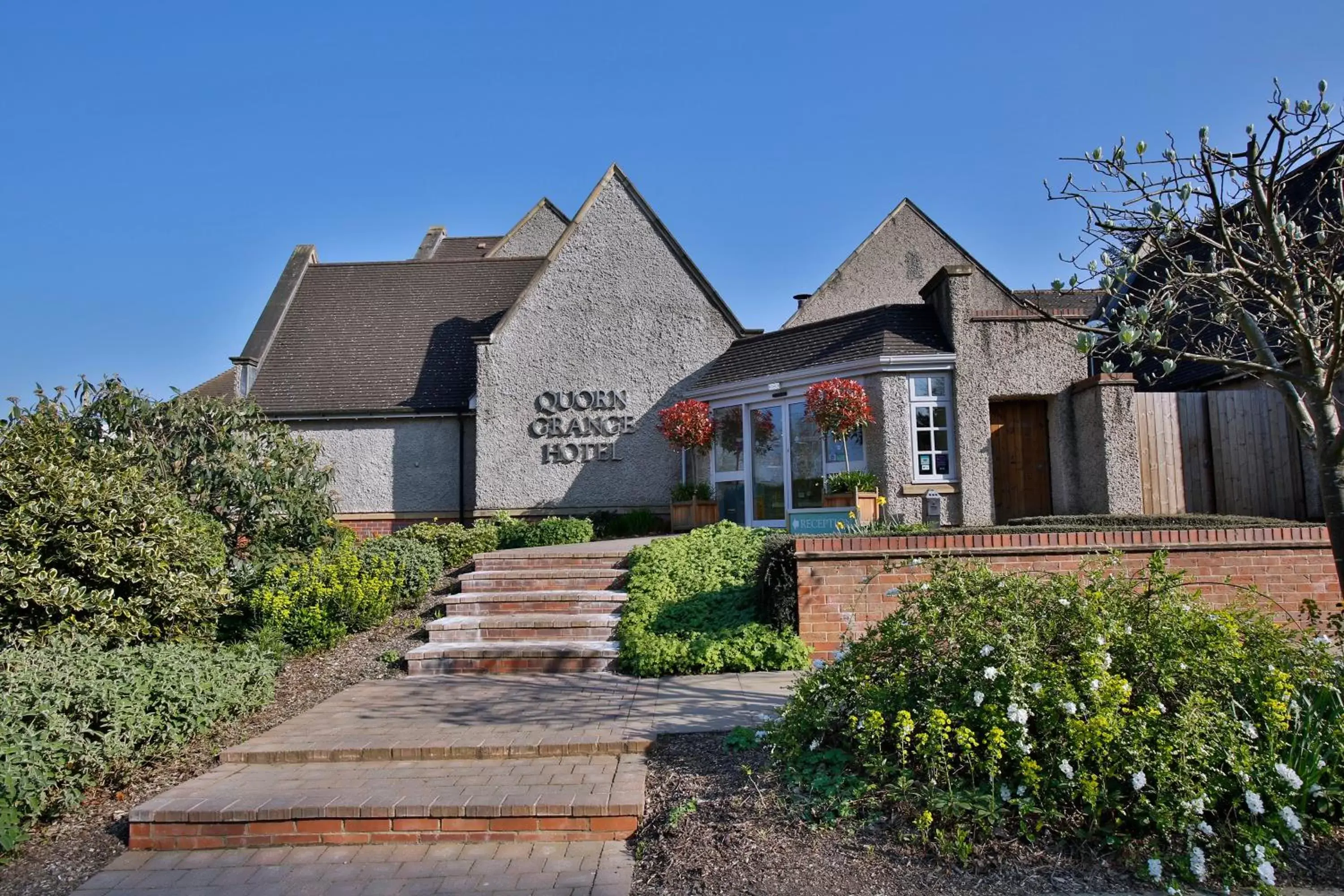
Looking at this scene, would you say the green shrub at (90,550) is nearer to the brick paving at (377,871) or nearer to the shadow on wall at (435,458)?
the brick paving at (377,871)

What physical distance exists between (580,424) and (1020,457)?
764 centimetres

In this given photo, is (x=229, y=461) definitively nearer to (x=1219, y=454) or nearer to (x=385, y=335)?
(x=385, y=335)

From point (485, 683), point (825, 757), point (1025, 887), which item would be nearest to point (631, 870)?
point (825, 757)

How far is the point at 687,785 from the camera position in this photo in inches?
189

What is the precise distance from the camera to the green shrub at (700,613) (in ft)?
24.8

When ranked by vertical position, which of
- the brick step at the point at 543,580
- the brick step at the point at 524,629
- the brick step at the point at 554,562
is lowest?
the brick step at the point at 524,629

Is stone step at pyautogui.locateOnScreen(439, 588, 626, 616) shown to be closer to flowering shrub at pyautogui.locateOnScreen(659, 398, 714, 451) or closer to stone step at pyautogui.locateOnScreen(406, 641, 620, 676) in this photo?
stone step at pyautogui.locateOnScreen(406, 641, 620, 676)

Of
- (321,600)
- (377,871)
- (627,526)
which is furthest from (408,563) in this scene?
(377,871)

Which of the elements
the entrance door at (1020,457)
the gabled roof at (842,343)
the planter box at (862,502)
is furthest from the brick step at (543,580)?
the entrance door at (1020,457)

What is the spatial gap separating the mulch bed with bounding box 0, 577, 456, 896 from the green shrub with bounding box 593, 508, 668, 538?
630 cm

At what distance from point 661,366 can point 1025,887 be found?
12950mm

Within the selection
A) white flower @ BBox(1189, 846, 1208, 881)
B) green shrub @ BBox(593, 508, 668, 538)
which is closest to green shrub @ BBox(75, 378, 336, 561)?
green shrub @ BBox(593, 508, 668, 538)

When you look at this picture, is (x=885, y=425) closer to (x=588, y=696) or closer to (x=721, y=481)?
(x=721, y=481)

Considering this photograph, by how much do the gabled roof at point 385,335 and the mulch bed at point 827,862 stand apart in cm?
1330
